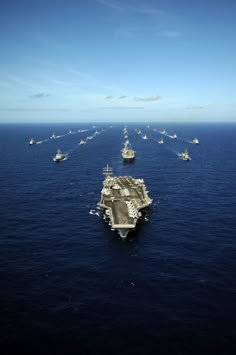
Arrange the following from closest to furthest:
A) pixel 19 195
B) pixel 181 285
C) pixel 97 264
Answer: pixel 181 285
pixel 97 264
pixel 19 195

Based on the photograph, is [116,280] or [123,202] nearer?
[116,280]

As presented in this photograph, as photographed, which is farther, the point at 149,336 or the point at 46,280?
the point at 46,280

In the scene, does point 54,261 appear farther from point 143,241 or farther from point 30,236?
point 143,241

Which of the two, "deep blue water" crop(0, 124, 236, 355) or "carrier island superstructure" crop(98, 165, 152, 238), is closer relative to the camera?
"deep blue water" crop(0, 124, 236, 355)

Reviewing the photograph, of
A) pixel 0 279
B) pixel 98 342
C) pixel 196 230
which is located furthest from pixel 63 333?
pixel 196 230

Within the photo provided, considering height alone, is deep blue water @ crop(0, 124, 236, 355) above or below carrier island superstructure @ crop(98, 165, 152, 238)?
below

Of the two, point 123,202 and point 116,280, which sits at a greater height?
point 123,202

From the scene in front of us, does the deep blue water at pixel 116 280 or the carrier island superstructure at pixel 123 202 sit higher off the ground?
the carrier island superstructure at pixel 123 202

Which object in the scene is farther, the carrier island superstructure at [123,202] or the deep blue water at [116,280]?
the carrier island superstructure at [123,202]
